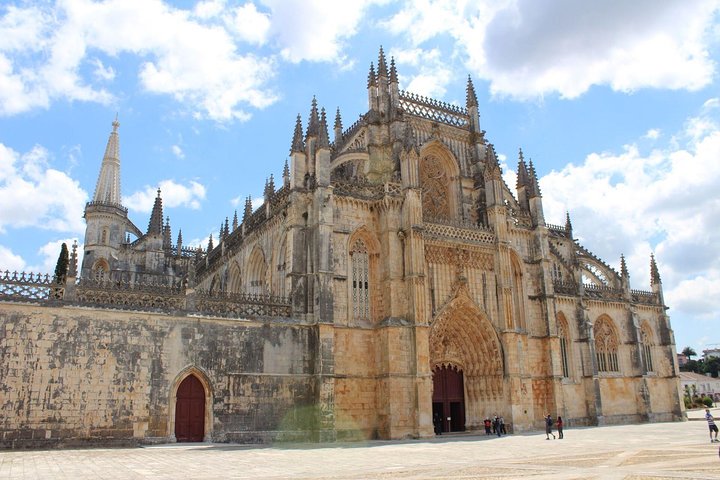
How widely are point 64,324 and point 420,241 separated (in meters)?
16.4

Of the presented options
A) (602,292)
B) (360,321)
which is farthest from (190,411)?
(602,292)

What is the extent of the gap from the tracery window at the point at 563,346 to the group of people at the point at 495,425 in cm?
851

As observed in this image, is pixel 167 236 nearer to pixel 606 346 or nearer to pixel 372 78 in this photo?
pixel 372 78

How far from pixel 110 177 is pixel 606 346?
40.7m

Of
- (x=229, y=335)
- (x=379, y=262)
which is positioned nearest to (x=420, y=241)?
(x=379, y=262)

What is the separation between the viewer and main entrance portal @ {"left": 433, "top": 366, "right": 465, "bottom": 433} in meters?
31.0

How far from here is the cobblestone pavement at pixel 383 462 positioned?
12984 millimetres

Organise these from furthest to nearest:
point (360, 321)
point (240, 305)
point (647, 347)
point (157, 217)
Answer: point (157, 217) < point (647, 347) < point (360, 321) < point (240, 305)

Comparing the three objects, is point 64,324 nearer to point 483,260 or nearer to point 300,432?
point 300,432

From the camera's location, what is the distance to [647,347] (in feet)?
144

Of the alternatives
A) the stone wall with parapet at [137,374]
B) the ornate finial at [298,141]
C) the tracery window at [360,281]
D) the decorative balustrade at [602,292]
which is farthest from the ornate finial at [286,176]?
the decorative balustrade at [602,292]

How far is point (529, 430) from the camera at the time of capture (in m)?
31.3

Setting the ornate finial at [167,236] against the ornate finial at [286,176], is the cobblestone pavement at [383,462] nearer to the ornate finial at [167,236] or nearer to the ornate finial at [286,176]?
the ornate finial at [286,176]

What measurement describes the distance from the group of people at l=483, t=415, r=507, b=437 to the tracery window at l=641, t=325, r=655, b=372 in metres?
18.4
